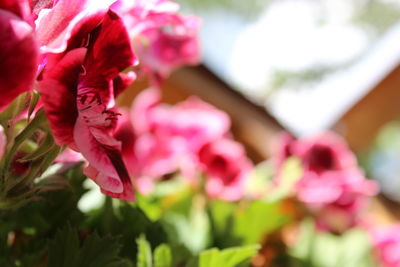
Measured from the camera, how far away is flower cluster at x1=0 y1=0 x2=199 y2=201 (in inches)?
6.1

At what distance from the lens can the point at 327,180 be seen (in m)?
0.60

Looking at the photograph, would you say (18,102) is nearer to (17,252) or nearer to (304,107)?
(17,252)

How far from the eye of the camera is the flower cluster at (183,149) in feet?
1.79

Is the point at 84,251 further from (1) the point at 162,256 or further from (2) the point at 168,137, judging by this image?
(2) the point at 168,137

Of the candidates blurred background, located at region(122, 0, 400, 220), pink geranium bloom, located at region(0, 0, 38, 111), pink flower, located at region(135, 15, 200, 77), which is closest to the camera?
pink geranium bloom, located at region(0, 0, 38, 111)

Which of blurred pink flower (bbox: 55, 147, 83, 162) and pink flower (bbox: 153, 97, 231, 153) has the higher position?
blurred pink flower (bbox: 55, 147, 83, 162)

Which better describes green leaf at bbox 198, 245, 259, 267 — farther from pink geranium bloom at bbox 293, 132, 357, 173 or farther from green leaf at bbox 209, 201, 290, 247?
pink geranium bloom at bbox 293, 132, 357, 173

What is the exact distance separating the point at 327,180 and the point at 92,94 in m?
0.44

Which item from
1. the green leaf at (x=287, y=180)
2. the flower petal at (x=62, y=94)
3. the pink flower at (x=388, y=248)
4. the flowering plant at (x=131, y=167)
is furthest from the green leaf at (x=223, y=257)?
the pink flower at (x=388, y=248)

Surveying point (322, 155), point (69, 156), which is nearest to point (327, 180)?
point (322, 155)

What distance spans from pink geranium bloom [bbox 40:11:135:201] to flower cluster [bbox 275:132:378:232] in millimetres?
382

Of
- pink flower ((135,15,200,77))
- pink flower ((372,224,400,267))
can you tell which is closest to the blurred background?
pink flower ((135,15,200,77))

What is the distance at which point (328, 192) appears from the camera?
1.94ft

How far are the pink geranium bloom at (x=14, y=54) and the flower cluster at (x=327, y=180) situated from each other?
438 mm
